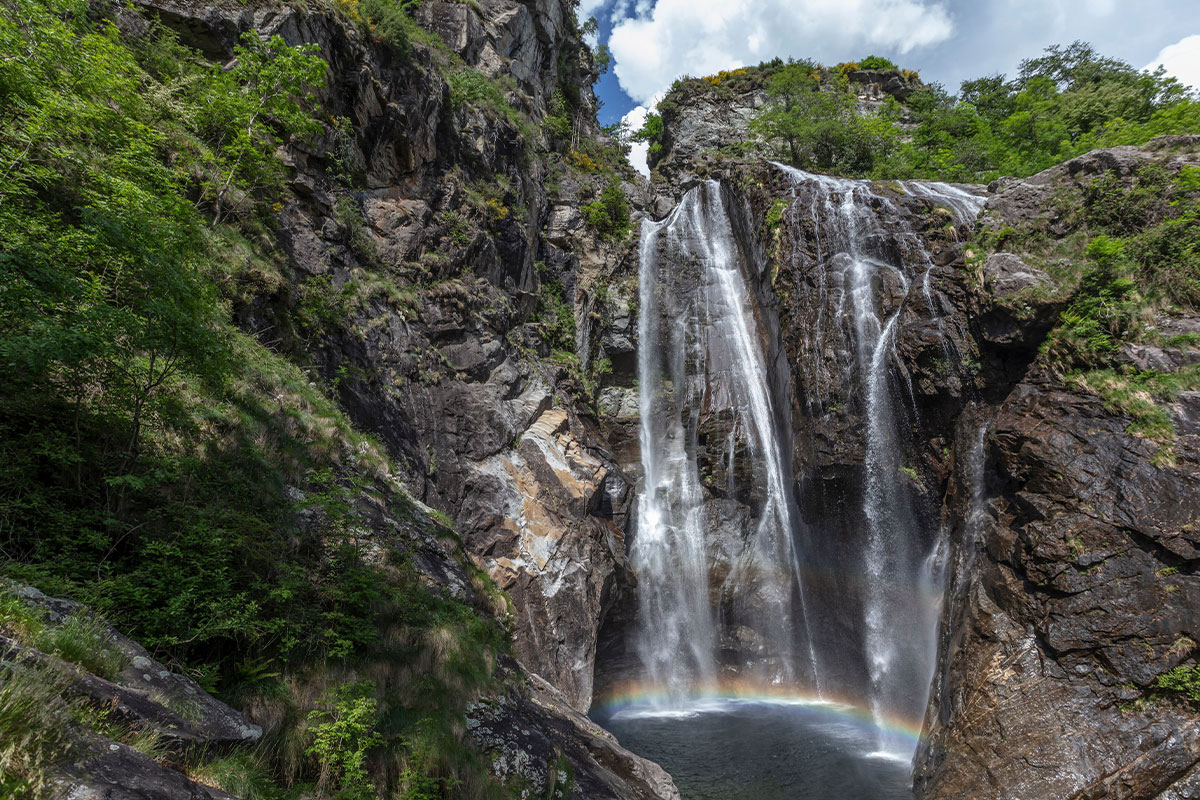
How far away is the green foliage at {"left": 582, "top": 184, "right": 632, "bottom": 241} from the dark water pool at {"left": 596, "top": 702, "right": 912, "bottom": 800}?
20868mm

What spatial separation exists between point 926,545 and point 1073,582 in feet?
15.3

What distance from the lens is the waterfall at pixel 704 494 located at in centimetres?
1678

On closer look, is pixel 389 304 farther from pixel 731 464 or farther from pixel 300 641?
pixel 731 464

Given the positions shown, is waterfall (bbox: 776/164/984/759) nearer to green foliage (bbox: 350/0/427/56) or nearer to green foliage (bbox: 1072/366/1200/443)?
green foliage (bbox: 1072/366/1200/443)

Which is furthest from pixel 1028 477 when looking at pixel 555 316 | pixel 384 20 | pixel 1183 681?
pixel 384 20

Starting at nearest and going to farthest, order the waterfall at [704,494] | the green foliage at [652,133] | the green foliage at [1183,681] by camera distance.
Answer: the green foliage at [1183,681]
the waterfall at [704,494]
the green foliage at [652,133]

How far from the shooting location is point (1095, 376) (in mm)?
10695

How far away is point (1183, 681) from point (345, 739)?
12.4 m

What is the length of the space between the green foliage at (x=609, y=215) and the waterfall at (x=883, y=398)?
391 inches

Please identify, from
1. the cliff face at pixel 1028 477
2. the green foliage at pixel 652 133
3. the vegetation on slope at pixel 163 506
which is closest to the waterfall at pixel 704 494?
the cliff face at pixel 1028 477

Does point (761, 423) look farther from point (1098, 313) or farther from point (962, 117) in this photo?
point (962, 117)

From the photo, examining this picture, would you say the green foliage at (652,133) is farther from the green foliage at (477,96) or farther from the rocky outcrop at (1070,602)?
the rocky outcrop at (1070,602)

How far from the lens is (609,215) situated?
1005 inches

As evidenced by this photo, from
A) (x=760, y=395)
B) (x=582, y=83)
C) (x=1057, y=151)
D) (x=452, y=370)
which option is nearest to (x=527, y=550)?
(x=452, y=370)
